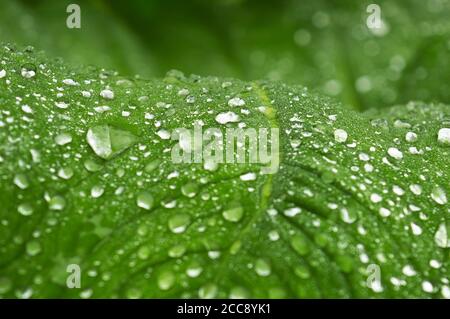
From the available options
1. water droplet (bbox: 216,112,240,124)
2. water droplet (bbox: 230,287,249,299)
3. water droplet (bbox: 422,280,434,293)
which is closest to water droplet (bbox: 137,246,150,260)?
water droplet (bbox: 230,287,249,299)

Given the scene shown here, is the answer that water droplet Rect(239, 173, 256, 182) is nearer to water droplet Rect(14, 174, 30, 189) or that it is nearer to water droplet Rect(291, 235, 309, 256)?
water droplet Rect(291, 235, 309, 256)

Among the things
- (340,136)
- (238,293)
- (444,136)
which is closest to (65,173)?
(238,293)

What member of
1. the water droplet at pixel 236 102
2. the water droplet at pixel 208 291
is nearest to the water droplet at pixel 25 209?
the water droplet at pixel 208 291

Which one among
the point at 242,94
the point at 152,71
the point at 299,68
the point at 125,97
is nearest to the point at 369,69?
the point at 299,68

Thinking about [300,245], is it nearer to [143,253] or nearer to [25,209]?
[143,253]

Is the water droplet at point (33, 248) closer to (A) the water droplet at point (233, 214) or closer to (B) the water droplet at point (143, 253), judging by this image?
(B) the water droplet at point (143, 253)
